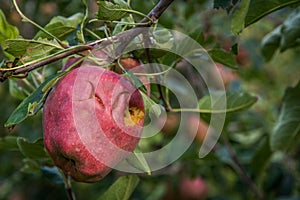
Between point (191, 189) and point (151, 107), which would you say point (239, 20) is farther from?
point (191, 189)

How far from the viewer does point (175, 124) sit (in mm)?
2168

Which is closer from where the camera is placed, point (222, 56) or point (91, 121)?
point (91, 121)

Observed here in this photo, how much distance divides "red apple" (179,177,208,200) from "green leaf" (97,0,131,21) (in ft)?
4.76

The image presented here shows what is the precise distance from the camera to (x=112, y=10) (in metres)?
0.77

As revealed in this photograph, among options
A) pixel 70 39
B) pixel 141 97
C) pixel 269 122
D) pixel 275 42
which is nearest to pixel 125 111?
pixel 141 97

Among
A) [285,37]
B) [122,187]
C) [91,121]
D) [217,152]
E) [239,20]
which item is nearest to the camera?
[91,121]

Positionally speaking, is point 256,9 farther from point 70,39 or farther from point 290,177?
point 290,177

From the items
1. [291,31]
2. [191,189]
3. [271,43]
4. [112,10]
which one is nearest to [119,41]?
[112,10]

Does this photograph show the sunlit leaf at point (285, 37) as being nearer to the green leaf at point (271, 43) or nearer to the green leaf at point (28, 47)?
the green leaf at point (271, 43)

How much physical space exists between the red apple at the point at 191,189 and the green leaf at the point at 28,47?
144cm

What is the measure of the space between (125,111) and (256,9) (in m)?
0.40

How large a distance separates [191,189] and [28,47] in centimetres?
148

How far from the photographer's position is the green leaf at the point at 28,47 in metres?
0.77

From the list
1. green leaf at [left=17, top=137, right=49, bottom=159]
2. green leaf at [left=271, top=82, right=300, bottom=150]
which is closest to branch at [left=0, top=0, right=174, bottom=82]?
green leaf at [left=17, top=137, right=49, bottom=159]
